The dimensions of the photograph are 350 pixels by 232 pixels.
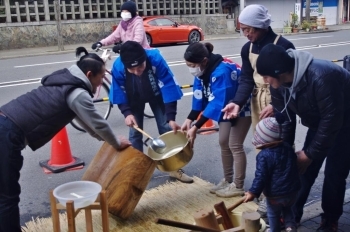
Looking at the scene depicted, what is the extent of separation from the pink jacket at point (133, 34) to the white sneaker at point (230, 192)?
3375 millimetres

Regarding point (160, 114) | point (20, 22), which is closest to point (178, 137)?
point (160, 114)

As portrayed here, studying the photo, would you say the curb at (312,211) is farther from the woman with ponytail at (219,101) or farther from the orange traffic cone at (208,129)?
the orange traffic cone at (208,129)

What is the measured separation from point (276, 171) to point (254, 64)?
3.52ft

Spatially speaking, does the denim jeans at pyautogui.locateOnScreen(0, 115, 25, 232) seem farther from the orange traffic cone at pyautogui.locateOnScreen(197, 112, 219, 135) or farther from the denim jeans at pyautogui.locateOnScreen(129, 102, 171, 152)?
the orange traffic cone at pyautogui.locateOnScreen(197, 112, 219, 135)

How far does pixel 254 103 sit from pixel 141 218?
1.43 m

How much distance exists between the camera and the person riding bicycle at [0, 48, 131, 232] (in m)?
3.20

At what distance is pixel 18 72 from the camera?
12.8m

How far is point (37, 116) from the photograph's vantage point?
128 inches

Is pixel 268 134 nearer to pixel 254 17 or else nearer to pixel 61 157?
pixel 254 17

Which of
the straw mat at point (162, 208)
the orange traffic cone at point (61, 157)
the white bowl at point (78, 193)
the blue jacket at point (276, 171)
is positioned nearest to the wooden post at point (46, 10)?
the orange traffic cone at point (61, 157)

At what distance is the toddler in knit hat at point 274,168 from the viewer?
3172 mm

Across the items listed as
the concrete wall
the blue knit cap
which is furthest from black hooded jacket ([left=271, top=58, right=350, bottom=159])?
the concrete wall

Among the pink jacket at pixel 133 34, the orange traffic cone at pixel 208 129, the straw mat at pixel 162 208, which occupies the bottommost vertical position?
the straw mat at pixel 162 208

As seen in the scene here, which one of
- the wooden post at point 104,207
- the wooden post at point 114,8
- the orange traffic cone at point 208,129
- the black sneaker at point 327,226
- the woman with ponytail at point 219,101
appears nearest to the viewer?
the wooden post at point 104,207
